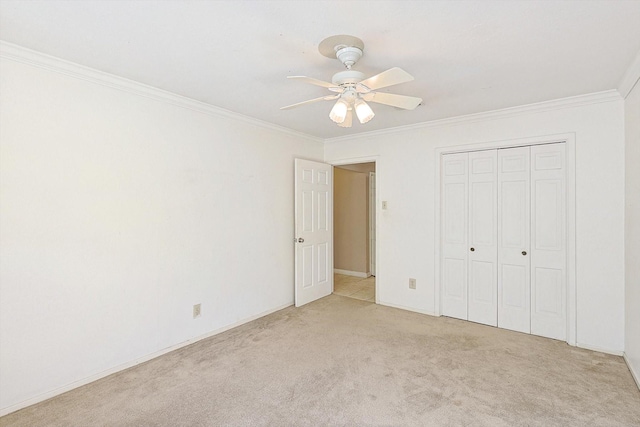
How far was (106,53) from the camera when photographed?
2135 mm

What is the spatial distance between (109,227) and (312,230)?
247cm

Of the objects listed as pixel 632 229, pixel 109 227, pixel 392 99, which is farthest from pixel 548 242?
pixel 109 227

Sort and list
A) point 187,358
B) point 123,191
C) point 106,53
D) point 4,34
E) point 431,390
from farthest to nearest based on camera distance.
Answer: point 187,358
point 123,191
point 431,390
point 106,53
point 4,34

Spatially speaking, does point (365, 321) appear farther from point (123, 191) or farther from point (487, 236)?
point (123, 191)

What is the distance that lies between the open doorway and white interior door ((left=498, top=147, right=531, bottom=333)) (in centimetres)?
264

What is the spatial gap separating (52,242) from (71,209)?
256 millimetres

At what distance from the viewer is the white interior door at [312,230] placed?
421 cm

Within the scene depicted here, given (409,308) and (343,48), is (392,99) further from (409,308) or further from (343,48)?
(409,308)

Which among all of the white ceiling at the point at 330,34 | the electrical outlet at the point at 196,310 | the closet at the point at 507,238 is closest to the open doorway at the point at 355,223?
the closet at the point at 507,238

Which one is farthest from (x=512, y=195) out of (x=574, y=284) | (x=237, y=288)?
(x=237, y=288)

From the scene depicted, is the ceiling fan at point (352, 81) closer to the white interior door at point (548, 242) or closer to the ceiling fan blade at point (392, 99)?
the ceiling fan blade at point (392, 99)

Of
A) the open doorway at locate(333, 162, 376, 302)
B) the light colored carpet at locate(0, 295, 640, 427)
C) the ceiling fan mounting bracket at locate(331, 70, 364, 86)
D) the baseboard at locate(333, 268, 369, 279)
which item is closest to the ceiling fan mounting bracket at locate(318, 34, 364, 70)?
the ceiling fan mounting bracket at locate(331, 70, 364, 86)

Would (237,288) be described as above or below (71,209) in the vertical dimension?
below

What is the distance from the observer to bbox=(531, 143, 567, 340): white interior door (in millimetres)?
3131
